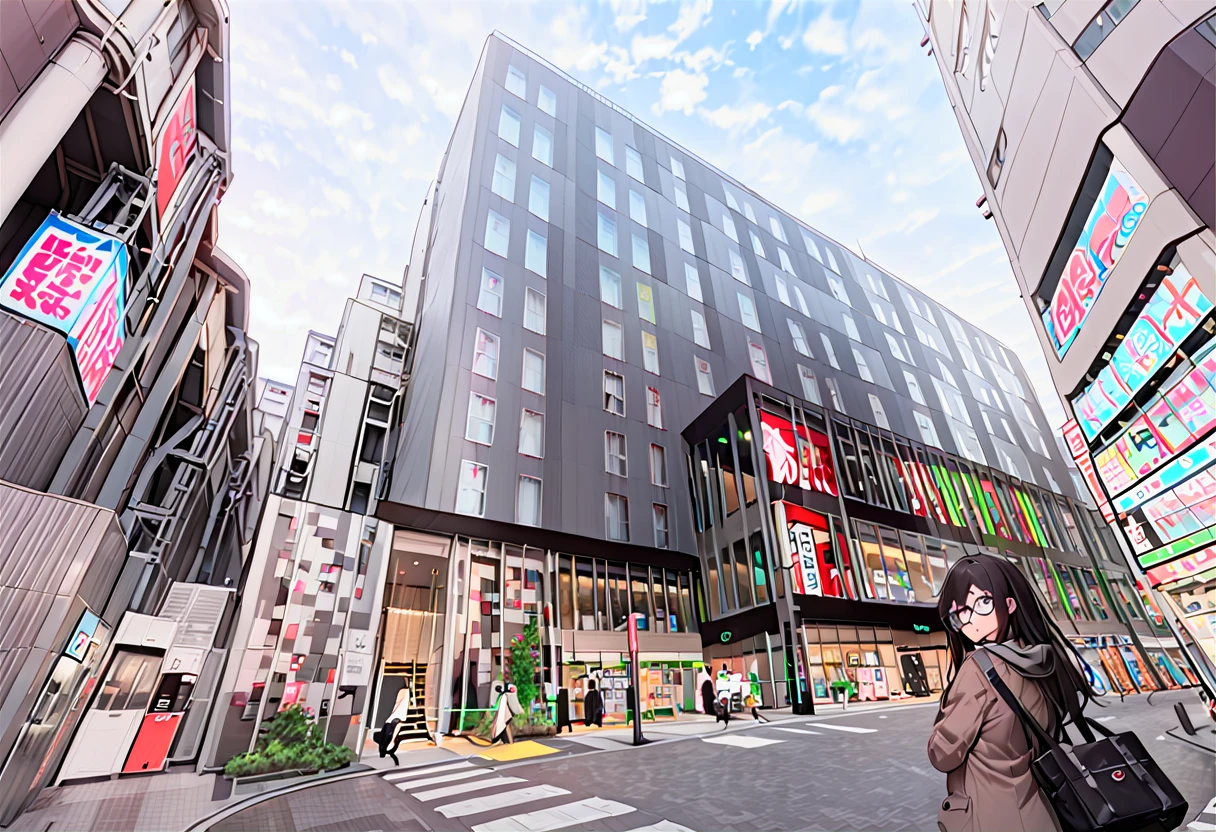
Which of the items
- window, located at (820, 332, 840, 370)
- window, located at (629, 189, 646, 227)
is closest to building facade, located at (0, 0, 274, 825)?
window, located at (629, 189, 646, 227)

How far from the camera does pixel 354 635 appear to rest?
17.1 metres

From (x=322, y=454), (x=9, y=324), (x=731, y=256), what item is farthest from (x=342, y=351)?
(x=731, y=256)

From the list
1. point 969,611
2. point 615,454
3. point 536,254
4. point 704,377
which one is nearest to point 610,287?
point 536,254

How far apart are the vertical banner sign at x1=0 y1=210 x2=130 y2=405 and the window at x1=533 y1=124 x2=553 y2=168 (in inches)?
1047

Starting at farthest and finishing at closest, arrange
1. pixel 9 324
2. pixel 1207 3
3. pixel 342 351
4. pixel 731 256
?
1. pixel 731 256
2. pixel 342 351
3. pixel 1207 3
4. pixel 9 324

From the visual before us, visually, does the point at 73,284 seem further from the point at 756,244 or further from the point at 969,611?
the point at 756,244

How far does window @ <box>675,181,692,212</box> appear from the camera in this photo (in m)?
39.1

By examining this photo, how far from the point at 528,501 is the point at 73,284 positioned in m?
16.0

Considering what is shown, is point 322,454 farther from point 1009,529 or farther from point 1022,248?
point 1009,529

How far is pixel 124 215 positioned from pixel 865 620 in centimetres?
2781

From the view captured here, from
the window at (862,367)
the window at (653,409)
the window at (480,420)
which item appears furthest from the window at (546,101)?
the window at (862,367)

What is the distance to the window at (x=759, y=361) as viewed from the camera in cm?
3347

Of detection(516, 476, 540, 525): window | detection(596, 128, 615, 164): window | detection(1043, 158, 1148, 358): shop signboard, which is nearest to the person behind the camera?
detection(1043, 158, 1148, 358): shop signboard

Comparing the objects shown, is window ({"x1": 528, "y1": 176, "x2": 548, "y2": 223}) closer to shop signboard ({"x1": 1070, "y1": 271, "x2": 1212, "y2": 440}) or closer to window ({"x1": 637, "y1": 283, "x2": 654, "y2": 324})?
window ({"x1": 637, "y1": 283, "x2": 654, "y2": 324})
